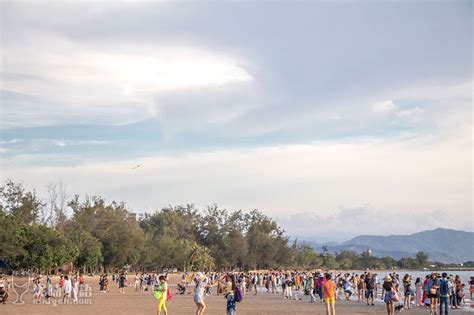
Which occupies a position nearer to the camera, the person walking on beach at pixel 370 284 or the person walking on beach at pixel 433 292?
the person walking on beach at pixel 433 292

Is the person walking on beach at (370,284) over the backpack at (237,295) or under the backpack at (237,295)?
under

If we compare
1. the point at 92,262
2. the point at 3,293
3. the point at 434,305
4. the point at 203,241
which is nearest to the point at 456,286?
the point at 434,305

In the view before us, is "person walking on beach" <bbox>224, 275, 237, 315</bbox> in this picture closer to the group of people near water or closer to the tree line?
the group of people near water

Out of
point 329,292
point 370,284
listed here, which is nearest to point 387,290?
point 329,292

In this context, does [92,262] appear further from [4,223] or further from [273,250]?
[273,250]

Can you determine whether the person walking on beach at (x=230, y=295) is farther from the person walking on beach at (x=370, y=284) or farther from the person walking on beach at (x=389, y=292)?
the person walking on beach at (x=370, y=284)

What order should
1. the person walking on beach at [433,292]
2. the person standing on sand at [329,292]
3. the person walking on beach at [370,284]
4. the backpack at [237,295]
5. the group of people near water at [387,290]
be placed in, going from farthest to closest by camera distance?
the person walking on beach at [370,284], the person walking on beach at [433,292], the person standing on sand at [329,292], the group of people near water at [387,290], the backpack at [237,295]

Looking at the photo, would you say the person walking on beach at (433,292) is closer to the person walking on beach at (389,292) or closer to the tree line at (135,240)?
the person walking on beach at (389,292)

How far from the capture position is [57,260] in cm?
6159

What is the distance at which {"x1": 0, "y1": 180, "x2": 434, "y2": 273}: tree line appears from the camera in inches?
2339

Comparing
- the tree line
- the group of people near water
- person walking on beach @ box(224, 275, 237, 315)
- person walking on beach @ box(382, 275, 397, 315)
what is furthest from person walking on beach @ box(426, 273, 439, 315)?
the tree line

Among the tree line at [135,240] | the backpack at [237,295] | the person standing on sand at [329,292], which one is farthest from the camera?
the tree line at [135,240]

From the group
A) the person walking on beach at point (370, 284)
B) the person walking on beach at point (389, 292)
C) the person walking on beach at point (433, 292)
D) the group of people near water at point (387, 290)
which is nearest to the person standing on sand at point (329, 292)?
the group of people near water at point (387, 290)

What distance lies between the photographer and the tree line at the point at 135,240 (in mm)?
59406
